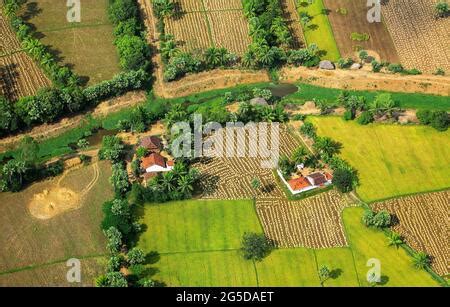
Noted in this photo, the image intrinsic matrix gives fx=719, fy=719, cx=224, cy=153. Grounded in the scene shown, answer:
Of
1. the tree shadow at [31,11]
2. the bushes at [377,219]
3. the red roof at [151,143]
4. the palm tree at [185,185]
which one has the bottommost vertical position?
the bushes at [377,219]

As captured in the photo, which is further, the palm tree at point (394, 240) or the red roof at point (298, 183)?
the red roof at point (298, 183)

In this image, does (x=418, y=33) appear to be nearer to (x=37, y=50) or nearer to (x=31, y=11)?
(x=37, y=50)

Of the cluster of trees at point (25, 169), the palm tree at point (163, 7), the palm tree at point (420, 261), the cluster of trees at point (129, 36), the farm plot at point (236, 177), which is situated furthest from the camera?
the palm tree at point (163, 7)

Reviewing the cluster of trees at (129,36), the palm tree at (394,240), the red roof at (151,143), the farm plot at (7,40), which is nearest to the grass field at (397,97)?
the red roof at (151,143)

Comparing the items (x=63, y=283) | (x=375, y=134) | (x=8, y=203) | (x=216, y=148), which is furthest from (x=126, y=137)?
(x=375, y=134)

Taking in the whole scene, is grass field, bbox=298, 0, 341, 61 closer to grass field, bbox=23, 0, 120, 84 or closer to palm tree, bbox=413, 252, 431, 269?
grass field, bbox=23, 0, 120, 84

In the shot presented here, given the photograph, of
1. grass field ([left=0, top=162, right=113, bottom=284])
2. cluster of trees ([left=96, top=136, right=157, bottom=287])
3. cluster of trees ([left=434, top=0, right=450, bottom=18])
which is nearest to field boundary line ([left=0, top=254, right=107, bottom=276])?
grass field ([left=0, top=162, right=113, bottom=284])

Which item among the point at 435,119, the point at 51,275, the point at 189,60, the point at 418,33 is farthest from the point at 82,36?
the point at 435,119

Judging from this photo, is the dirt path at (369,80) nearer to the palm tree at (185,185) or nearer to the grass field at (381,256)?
the grass field at (381,256)
